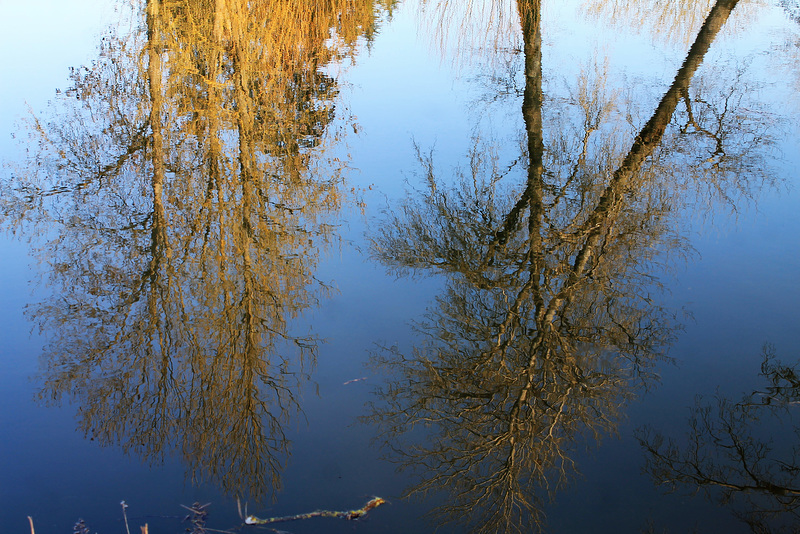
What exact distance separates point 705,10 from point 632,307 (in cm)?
768

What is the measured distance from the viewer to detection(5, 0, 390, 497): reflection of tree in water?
3.51 m

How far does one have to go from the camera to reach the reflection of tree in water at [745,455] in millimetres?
2879

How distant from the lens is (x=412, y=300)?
4.34 metres

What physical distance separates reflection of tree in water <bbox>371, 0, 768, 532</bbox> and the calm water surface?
0.02m

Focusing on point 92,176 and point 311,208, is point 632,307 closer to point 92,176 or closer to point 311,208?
point 311,208

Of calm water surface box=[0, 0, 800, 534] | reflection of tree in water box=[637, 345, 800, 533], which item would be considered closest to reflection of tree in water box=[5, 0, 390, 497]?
calm water surface box=[0, 0, 800, 534]

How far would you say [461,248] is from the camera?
492 centimetres

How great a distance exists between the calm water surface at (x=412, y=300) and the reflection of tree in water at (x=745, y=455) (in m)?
0.01

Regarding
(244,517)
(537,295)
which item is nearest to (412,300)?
(537,295)

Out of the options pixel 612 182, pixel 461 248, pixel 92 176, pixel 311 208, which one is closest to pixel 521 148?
pixel 612 182

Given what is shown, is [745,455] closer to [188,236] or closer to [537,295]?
[537,295]

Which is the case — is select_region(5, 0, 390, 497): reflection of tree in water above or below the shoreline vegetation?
above

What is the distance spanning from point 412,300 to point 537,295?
792 millimetres

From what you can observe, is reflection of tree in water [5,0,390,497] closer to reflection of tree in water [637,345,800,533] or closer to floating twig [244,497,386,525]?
floating twig [244,497,386,525]
